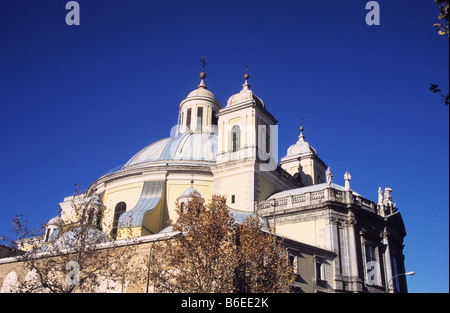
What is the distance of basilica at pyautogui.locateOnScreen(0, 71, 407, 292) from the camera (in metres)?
33.1

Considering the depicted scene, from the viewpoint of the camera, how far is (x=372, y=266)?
34969 millimetres

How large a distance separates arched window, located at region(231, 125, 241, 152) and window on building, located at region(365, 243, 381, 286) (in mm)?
13652

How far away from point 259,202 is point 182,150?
38.1ft

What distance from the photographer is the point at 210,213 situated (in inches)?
1006

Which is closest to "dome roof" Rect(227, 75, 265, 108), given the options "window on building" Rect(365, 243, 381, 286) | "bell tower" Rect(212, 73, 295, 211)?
"bell tower" Rect(212, 73, 295, 211)

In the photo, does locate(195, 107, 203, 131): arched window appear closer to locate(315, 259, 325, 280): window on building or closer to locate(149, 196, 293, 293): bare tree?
locate(315, 259, 325, 280): window on building

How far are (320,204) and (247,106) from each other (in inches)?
456

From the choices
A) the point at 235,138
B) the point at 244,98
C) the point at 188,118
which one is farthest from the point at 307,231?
the point at 188,118

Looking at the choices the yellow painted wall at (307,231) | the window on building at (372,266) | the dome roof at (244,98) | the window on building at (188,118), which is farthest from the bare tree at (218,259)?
the window on building at (188,118)

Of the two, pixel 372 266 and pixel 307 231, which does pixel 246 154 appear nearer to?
pixel 307 231

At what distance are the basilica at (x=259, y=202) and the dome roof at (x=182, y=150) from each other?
10cm
